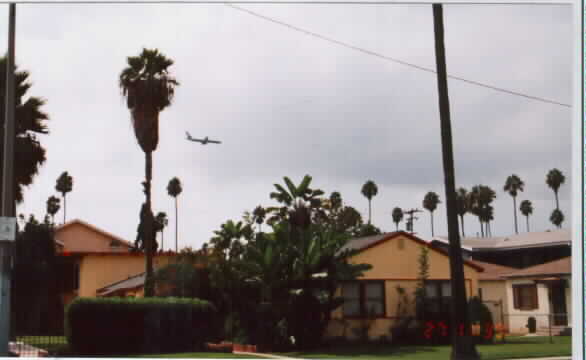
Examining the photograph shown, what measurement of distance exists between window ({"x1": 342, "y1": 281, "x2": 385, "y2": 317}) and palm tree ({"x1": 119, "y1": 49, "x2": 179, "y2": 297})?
18.9 ft

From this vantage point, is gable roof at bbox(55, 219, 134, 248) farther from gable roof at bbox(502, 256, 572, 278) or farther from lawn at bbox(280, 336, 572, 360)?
gable roof at bbox(502, 256, 572, 278)

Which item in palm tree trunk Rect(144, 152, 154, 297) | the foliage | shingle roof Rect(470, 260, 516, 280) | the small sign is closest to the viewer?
the small sign

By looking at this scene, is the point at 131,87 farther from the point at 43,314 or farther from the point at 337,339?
the point at 337,339

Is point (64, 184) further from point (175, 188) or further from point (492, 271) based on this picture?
point (492, 271)

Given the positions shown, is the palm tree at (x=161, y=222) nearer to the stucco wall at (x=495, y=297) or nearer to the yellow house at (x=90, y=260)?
the yellow house at (x=90, y=260)

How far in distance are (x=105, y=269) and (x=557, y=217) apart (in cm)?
1248

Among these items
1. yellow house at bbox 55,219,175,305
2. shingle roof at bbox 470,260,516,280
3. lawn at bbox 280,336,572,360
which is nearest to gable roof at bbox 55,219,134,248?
yellow house at bbox 55,219,175,305

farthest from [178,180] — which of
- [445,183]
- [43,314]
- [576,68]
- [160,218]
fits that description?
[576,68]

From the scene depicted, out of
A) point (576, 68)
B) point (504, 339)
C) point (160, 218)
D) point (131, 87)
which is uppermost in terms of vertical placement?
point (131, 87)

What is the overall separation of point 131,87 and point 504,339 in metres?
13.8

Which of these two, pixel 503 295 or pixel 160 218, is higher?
pixel 160 218

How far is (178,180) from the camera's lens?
19000mm

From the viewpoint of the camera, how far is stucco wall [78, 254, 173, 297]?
794 inches

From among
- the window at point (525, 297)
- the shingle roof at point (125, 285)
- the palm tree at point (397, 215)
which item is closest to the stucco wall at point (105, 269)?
the shingle roof at point (125, 285)
